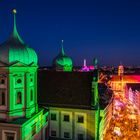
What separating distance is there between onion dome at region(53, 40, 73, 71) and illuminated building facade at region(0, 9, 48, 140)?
2902 centimetres

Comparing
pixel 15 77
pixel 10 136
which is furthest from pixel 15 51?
pixel 10 136

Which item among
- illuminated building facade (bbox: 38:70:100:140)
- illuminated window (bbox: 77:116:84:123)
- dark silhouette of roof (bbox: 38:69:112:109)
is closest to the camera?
illuminated building facade (bbox: 38:70:100:140)

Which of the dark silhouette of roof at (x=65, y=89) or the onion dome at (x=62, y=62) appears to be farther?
the onion dome at (x=62, y=62)

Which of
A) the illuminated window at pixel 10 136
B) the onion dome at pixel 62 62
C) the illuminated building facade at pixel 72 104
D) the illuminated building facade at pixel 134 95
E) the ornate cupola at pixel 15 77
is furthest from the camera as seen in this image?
the illuminated building facade at pixel 134 95

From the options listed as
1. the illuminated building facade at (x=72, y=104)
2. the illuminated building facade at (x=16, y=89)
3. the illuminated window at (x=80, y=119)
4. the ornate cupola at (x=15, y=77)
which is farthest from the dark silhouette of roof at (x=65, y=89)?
the ornate cupola at (x=15, y=77)

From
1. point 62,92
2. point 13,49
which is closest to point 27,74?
point 13,49

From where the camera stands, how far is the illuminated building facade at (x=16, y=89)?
1597 inches

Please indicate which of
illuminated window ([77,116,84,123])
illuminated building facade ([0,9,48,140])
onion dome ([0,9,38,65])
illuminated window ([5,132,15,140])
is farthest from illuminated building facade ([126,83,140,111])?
illuminated window ([5,132,15,140])

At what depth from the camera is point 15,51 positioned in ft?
136

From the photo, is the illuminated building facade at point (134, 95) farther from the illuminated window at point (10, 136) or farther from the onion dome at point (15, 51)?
the illuminated window at point (10, 136)

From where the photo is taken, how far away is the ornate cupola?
40.8 m

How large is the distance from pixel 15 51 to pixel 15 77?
4.38 metres

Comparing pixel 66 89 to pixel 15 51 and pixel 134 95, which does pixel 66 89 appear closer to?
pixel 15 51

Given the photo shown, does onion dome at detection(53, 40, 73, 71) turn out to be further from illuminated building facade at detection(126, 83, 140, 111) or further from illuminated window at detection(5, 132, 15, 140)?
illuminated building facade at detection(126, 83, 140, 111)
